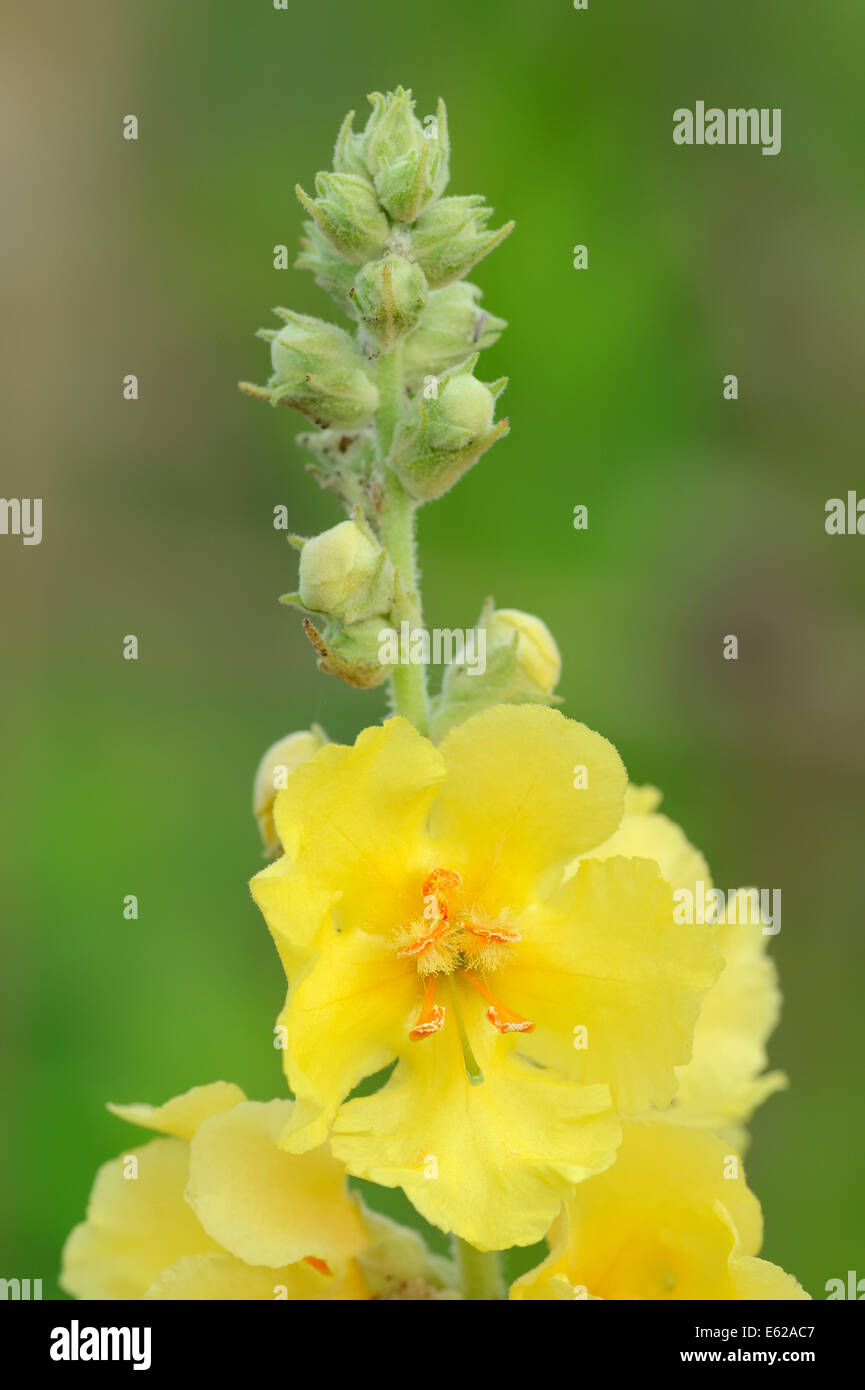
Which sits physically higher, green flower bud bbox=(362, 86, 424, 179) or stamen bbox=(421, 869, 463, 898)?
green flower bud bbox=(362, 86, 424, 179)

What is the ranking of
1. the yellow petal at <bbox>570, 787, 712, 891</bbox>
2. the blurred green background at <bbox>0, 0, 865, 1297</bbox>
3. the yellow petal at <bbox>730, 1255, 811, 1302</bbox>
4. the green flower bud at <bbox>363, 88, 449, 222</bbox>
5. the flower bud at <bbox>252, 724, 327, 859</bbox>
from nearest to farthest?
the yellow petal at <bbox>730, 1255, 811, 1302</bbox>, the green flower bud at <bbox>363, 88, 449, 222</bbox>, the flower bud at <bbox>252, 724, 327, 859</bbox>, the yellow petal at <bbox>570, 787, 712, 891</bbox>, the blurred green background at <bbox>0, 0, 865, 1297</bbox>

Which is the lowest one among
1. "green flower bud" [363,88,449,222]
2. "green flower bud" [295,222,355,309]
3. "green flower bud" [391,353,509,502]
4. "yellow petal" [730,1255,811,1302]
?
"yellow petal" [730,1255,811,1302]

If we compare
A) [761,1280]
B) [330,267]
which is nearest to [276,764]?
[330,267]

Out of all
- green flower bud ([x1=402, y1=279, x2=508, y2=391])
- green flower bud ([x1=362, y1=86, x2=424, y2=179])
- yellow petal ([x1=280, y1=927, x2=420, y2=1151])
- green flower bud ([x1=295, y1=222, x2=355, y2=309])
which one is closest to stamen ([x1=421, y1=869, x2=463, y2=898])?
yellow petal ([x1=280, y1=927, x2=420, y2=1151])

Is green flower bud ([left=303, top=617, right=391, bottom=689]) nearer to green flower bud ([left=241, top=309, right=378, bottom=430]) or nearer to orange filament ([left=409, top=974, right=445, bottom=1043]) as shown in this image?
green flower bud ([left=241, top=309, right=378, bottom=430])

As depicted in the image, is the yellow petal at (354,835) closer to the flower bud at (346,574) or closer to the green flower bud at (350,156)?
the flower bud at (346,574)

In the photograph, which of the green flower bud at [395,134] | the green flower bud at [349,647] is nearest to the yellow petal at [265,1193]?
the green flower bud at [349,647]

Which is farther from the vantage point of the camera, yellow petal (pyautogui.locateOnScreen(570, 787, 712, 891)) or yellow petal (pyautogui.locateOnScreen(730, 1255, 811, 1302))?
yellow petal (pyautogui.locateOnScreen(570, 787, 712, 891))
